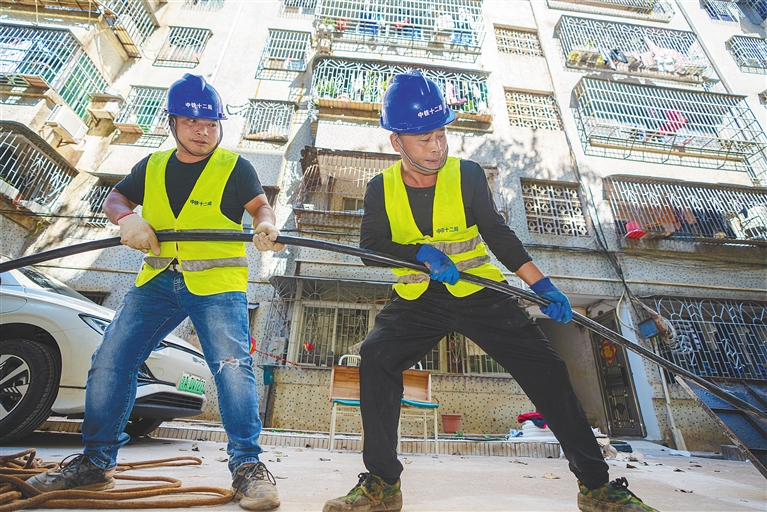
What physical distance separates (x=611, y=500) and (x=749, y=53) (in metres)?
18.9

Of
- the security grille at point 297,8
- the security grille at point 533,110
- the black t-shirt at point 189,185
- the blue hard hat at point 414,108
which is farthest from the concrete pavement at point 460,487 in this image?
the security grille at point 297,8

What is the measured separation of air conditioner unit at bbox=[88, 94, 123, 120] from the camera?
10.5m

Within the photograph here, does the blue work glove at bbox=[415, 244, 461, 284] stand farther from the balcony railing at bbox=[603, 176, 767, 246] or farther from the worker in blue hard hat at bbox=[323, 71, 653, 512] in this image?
the balcony railing at bbox=[603, 176, 767, 246]

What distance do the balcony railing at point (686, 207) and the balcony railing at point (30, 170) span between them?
13.7m

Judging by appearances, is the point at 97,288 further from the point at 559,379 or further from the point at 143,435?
the point at 559,379

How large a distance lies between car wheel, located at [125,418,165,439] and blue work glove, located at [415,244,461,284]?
13.7ft

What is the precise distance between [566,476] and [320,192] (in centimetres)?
757

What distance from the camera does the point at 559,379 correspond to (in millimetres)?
1901

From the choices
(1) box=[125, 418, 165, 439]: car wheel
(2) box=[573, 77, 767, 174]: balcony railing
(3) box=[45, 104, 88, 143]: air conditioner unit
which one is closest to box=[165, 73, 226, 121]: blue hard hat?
(1) box=[125, 418, 165, 439]: car wheel

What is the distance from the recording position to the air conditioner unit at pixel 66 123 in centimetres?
956

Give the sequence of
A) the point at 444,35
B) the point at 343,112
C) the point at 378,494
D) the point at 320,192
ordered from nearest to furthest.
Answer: the point at 378,494, the point at 320,192, the point at 343,112, the point at 444,35

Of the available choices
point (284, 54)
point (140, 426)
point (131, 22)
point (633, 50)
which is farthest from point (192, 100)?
point (633, 50)

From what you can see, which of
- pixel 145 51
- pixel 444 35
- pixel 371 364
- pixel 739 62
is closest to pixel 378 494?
pixel 371 364

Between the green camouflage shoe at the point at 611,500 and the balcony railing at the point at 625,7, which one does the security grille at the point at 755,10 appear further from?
the green camouflage shoe at the point at 611,500
